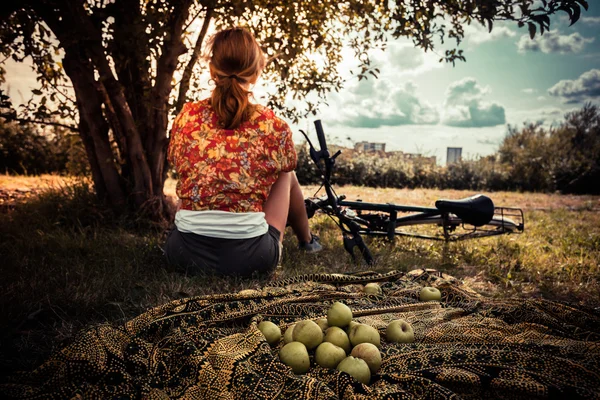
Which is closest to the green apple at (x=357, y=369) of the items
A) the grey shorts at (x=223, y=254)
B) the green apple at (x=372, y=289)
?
the green apple at (x=372, y=289)

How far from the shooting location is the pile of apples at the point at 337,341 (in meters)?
1.94

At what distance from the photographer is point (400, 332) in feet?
7.50

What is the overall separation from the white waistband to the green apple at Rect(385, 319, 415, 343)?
1.43m

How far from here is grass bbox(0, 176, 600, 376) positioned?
2.74 metres

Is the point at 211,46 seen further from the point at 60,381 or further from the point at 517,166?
the point at 517,166

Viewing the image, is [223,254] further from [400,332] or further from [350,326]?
[400,332]

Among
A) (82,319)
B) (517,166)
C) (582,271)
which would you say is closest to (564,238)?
(582,271)

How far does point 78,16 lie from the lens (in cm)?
484

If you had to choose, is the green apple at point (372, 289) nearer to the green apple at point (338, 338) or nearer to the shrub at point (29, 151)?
the green apple at point (338, 338)

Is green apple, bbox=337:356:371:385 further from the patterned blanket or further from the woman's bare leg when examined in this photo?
→ the woman's bare leg

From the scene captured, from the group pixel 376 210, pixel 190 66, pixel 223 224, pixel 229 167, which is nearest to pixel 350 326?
→ pixel 223 224

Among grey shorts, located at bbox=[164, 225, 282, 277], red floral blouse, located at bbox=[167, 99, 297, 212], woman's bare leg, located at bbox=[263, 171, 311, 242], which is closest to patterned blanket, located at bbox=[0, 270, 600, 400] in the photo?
grey shorts, located at bbox=[164, 225, 282, 277]

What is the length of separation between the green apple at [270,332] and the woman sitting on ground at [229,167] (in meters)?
1.20

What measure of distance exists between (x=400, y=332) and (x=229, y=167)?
5.80 ft
